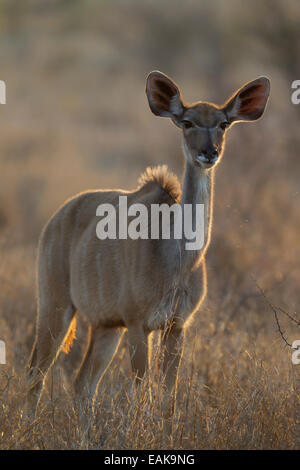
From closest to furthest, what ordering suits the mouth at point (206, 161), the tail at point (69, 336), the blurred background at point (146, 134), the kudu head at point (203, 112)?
1. the mouth at point (206, 161)
2. the kudu head at point (203, 112)
3. the tail at point (69, 336)
4. the blurred background at point (146, 134)

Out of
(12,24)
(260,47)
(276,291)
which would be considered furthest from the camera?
(12,24)

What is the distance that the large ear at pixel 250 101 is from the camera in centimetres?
594

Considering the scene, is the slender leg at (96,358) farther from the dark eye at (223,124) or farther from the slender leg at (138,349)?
the dark eye at (223,124)

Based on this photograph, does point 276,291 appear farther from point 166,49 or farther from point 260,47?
point 166,49

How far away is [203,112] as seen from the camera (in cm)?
567

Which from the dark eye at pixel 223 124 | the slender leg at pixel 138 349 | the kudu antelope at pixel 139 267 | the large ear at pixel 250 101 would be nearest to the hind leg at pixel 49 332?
the kudu antelope at pixel 139 267

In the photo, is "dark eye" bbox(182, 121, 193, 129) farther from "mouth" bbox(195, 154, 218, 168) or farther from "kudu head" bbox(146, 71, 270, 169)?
"mouth" bbox(195, 154, 218, 168)

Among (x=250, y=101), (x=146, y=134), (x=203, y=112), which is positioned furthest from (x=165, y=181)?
(x=146, y=134)

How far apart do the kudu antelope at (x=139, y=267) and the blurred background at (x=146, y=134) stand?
43cm

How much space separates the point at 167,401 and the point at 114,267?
48.9 inches

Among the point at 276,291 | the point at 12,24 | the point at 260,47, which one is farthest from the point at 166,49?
the point at 276,291

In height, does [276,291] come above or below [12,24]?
below
